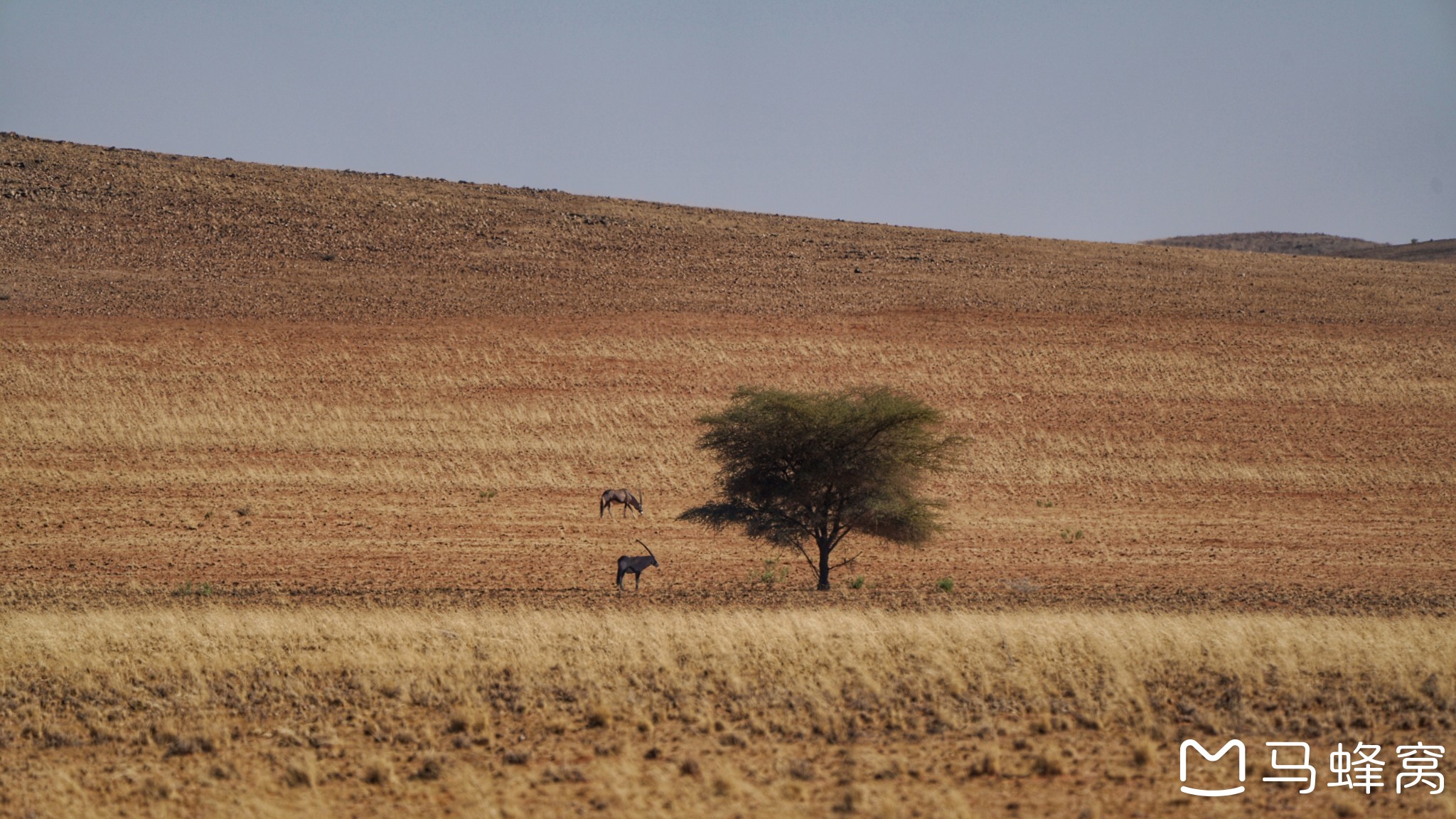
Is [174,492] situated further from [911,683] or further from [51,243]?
[51,243]

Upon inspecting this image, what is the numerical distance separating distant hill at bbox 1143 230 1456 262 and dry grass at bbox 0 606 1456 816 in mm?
91469

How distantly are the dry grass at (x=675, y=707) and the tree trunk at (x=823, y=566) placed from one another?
5307 mm

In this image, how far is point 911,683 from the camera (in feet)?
42.9

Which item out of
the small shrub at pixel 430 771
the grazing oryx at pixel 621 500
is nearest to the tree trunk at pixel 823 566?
the grazing oryx at pixel 621 500

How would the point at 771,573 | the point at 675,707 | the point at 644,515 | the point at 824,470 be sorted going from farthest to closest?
the point at 644,515, the point at 771,573, the point at 824,470, the point at 675,707

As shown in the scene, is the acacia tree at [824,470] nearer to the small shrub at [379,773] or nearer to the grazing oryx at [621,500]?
the grazing oryx at [621,500]

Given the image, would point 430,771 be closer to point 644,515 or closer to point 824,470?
point 824,470

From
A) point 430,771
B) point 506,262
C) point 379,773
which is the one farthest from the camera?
point 506,262

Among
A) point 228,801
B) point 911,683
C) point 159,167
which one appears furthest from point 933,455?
point 159,167

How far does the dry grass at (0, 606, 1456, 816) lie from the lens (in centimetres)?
1045

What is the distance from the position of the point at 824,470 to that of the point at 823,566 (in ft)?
6.32

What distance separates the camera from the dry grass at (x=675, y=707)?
411 inches

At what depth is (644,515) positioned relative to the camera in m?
29.8

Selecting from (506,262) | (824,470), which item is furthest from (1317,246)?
(824,470)
